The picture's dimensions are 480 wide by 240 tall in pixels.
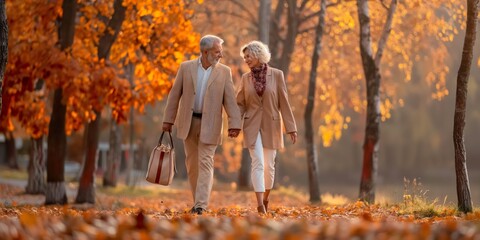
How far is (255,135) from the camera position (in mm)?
13180

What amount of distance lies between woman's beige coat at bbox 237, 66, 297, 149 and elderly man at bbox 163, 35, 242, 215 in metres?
0.47

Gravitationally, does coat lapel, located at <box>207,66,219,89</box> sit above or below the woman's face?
below

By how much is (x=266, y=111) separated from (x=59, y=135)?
26.7 ft

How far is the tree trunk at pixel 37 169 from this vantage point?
27406mm

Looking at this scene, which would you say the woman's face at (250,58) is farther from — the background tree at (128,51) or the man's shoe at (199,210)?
the background tree at (128,51)

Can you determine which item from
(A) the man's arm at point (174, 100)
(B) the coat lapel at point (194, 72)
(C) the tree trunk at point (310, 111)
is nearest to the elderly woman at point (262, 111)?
(B) the coat lapel at point (194, 72)

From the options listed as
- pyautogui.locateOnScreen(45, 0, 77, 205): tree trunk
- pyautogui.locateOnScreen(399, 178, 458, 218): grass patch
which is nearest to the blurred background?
pyautogui.locateOnScreen(399, 178, 458, 218): grass patch

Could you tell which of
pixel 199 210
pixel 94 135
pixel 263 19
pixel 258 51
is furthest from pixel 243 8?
pixel 199 210

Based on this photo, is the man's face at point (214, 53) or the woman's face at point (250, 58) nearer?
the man's face at point (214, 53)

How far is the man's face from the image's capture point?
41.6ft

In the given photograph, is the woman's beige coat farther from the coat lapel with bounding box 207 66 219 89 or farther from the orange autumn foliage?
the orange autumn foliage

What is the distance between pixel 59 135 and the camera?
20.4 m

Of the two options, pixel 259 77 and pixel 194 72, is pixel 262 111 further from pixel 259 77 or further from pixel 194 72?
pixel 194 72

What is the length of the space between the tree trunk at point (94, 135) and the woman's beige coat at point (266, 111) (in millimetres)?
7405
